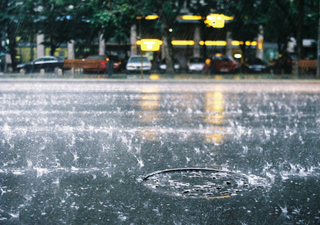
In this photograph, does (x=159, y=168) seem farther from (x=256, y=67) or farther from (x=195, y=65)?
(x=256, y=67)

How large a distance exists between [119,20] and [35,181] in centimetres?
2759

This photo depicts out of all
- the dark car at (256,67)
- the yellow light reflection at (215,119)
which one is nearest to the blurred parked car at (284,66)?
the dark car at (256,67)

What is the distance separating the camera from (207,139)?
7.73 metres

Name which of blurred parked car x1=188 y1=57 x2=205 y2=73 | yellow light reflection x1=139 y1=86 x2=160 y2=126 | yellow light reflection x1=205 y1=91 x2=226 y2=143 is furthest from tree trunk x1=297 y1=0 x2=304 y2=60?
yellow light reflection x1=139 y1=86 x2=160 y2=126

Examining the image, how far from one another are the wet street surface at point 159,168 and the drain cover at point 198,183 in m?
0.01

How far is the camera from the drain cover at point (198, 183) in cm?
467

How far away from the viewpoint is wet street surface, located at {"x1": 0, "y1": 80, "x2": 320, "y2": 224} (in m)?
4.07

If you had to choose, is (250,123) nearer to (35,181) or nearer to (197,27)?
(35,181)

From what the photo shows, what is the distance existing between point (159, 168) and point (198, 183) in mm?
774

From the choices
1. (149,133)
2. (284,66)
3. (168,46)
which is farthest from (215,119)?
(284,66)

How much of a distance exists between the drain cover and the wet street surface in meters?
0.01

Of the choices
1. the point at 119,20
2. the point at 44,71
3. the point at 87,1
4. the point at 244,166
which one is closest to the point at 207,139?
the point at 244,166

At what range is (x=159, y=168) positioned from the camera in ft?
18.6

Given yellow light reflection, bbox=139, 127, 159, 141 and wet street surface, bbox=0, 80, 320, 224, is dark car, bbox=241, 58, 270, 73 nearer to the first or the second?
wet street surface, bbox=0, 80, 320, 224
